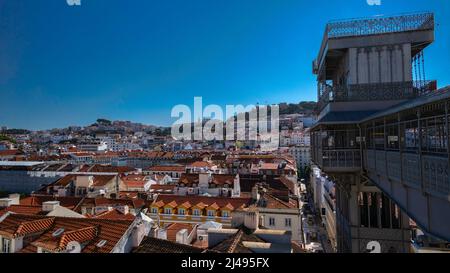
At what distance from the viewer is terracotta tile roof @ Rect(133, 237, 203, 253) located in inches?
264

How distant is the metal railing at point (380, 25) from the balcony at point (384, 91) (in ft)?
3.87

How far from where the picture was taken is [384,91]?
689 centimetres

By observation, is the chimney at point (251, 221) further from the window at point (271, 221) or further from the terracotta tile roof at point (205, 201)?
the terracotta tile roof at point (205, 201)

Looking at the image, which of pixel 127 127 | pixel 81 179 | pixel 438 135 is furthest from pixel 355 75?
pixel 127 127

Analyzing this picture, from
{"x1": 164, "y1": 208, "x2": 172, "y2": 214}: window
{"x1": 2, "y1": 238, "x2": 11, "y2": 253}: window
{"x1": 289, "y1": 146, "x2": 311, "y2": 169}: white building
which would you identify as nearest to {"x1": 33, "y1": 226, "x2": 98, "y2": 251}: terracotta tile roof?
{"x1": 2, "y1": 238, "x2": 11, "y2": 253}: window

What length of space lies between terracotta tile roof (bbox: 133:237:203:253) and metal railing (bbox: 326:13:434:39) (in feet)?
19.1

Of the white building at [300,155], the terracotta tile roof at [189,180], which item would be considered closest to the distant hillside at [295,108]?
the white building at [300,155]

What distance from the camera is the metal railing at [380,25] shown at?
264 inches

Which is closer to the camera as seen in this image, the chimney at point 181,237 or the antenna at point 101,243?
the antenna at point 101,243

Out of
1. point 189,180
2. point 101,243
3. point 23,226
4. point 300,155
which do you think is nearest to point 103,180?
point 189,180

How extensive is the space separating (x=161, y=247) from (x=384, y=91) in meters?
6.13

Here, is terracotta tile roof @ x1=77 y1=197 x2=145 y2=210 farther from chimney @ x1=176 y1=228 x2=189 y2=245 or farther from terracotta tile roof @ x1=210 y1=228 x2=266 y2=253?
terracotta tile roof @ x1=210 y1=228 x2=266 y2=253

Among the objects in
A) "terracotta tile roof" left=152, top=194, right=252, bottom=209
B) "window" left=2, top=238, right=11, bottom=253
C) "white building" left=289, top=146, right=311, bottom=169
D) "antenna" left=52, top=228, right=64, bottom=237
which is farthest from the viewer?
"white building" left=289, top=146, right=311, bottom=169
